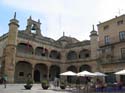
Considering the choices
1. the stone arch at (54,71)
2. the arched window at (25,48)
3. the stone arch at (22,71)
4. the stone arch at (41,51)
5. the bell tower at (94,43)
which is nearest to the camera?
the stone arch at (22,71)

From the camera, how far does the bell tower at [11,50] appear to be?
1342 inches

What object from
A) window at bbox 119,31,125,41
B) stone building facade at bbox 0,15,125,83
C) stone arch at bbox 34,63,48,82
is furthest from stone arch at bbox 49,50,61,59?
window at bbox 119,31,125,41

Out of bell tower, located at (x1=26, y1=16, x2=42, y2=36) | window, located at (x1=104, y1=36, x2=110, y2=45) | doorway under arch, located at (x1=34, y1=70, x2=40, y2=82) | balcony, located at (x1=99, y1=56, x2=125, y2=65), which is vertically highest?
bell tower, located at (x1=26, y1=16, x2=42, y2=36)

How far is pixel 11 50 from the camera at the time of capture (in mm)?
34812

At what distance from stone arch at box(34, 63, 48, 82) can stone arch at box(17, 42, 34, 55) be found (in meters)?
3.88

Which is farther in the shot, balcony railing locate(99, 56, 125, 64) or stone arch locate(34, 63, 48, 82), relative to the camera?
stone arch locate(34, 63, 48, 82)

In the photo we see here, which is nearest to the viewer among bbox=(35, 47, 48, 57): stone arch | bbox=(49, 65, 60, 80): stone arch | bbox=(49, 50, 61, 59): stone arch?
bbox=(35, 47, 48, 57): stone arch

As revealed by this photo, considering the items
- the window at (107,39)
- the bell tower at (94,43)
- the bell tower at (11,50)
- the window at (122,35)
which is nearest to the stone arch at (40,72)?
the bell tower at (11,50)

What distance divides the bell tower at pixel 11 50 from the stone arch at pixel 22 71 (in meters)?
3.36

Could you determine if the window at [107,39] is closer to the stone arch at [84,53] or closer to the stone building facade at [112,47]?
the stone building facade at [112,47]

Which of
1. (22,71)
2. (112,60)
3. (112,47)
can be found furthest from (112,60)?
(22,71)

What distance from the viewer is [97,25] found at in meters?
39.4

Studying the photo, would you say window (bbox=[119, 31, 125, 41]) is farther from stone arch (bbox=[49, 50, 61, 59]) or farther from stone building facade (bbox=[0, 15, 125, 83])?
stone arch (bbox=[49, 50, 61, 59])

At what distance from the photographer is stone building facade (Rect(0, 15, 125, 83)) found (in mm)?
34781
